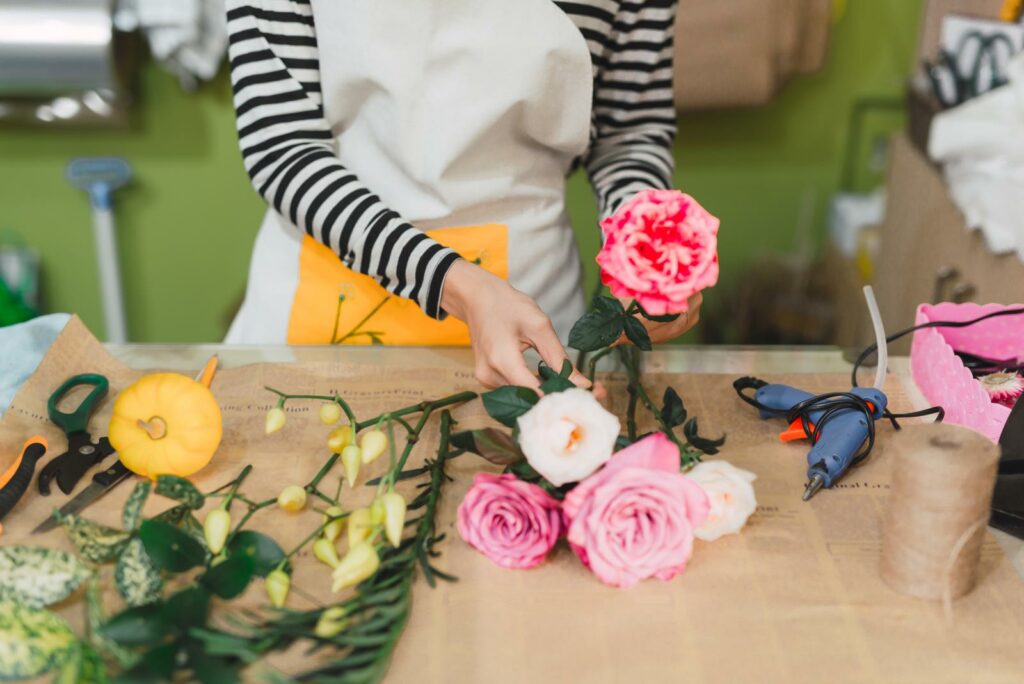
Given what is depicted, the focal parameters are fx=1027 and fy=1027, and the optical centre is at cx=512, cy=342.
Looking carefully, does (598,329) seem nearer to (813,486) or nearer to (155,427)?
(813,486)

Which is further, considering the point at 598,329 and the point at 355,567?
the point at 598,329

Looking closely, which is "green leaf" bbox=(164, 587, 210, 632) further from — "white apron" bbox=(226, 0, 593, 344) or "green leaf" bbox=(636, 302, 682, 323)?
"white apron" bbox=(226, 0, 593, 344)

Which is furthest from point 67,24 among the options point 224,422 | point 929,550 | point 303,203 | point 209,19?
point 929,550

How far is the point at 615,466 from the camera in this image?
2.13 feet

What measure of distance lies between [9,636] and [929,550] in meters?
0.56

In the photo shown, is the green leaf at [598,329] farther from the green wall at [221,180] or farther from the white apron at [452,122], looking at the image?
the green wall at [221,180]

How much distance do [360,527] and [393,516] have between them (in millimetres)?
24

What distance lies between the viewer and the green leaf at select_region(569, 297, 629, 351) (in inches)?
29.0

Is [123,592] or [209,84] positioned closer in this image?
[123,592]

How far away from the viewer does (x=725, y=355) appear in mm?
984

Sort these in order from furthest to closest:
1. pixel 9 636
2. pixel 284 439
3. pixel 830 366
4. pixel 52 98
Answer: pixel 52 98 < pixel 830 366 < pixel 284 439 < pixel 9 636

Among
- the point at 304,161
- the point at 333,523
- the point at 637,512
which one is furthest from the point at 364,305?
the point at 637,512

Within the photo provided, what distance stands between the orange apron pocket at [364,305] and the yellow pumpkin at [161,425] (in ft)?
0.96

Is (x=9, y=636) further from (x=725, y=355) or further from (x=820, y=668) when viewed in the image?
(x=725, y=355)
